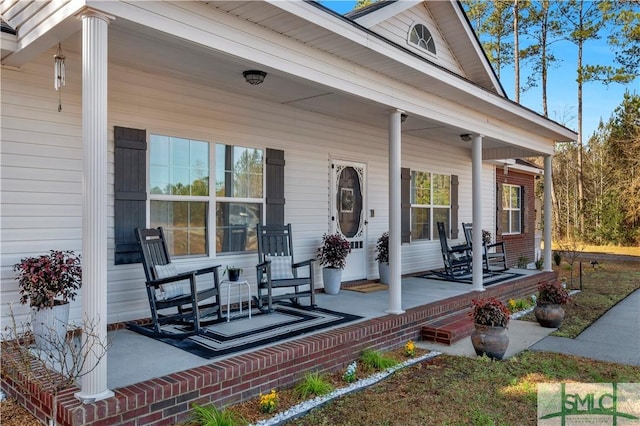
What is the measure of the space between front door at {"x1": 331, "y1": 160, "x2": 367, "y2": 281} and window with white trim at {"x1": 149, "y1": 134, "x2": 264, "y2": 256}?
60.8 inches

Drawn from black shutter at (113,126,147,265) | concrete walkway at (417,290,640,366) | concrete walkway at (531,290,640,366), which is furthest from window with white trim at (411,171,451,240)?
black shutter at (113,126,147,265)

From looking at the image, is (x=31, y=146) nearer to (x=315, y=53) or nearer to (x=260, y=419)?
(x=315, y=53)

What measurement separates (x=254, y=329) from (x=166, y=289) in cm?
89

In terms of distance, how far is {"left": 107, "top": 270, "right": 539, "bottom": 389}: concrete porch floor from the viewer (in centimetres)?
318

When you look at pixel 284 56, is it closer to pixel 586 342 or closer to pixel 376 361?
pixel 376 361

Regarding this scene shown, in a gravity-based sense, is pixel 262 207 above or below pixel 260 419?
above

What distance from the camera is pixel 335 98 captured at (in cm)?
565

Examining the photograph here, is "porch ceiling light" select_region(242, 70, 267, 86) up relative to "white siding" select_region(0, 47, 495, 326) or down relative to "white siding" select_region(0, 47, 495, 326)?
up

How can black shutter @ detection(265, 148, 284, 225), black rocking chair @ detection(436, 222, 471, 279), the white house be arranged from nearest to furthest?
the white house < black shutter @ detection(265, 148, 284, 225) < black rocking chair @ detection(436, 222, 471, 279)

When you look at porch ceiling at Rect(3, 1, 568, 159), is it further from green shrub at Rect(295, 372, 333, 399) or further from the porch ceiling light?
green shrub at Rect(295, 372, 333, 399)

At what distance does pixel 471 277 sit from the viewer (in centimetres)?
816

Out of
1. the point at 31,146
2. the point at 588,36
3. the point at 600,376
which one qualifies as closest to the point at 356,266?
the point at 600,376

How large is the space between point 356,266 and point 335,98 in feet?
9.35

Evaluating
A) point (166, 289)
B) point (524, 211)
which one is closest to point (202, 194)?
point (166, 289)
